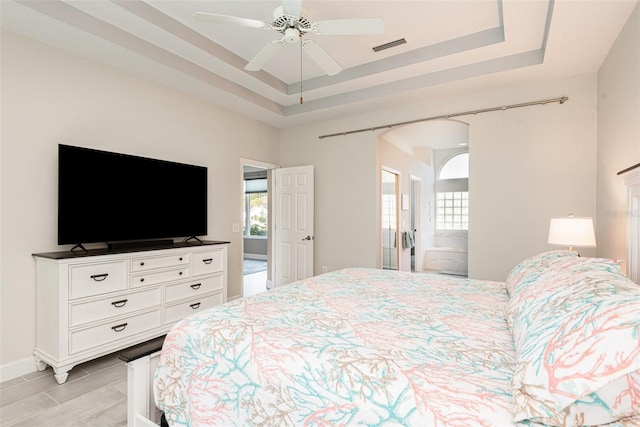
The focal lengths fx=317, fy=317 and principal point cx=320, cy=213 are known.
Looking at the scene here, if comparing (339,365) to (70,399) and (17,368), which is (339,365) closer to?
(70,399)

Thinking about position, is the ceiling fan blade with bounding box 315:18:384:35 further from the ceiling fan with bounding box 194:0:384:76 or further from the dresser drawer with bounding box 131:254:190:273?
the dresser drawer with bounding box 131:254:190:273

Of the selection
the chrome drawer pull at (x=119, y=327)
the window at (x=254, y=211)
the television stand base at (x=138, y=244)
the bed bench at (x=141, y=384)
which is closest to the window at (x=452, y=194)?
the window at (x=254, y=211)

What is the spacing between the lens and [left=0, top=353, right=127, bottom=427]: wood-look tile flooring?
194cm

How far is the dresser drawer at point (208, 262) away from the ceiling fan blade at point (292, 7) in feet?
8.09

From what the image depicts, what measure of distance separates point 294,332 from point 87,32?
2.82 metres

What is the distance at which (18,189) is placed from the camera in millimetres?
2498

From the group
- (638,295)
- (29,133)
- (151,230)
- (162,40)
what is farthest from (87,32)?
(638,295)

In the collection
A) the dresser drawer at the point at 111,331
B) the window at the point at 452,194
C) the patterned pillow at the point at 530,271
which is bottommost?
the dresser drawer at the point at 111,331

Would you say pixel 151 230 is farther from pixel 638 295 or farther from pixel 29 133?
pixel 638 295

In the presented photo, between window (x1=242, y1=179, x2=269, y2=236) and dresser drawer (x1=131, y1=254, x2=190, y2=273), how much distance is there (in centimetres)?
637

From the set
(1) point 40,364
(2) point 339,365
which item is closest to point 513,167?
(2) point 339,365

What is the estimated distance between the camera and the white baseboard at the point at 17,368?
2398 millimetres

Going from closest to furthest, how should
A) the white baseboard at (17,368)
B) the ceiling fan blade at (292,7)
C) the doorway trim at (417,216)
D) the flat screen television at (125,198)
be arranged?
the ceiling fan blade at (292,7), the white baseboard at (17,368), the flat screen television at (125,198), the doorway trim at (417,216)

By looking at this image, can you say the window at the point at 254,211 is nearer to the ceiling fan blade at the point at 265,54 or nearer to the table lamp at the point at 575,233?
the ceiling fan blade at the point at 265,54
